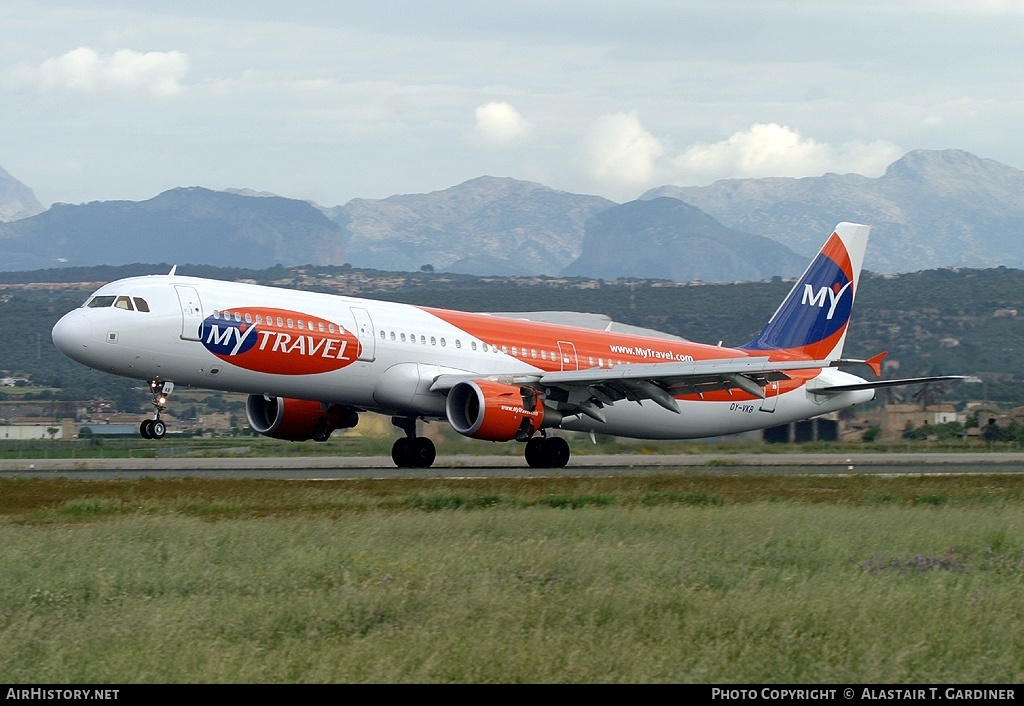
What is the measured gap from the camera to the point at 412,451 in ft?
126

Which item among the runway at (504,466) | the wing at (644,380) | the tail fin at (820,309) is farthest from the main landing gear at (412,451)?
the tail fin at (820,309)

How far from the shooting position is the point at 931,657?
38.2ft

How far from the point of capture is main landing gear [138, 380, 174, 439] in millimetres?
32250

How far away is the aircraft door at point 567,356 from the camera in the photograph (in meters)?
39.2

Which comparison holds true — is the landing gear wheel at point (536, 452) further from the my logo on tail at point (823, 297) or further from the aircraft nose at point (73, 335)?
the aircraft nose at point (73, 335)

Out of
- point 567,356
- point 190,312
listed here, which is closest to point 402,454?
point 567,356

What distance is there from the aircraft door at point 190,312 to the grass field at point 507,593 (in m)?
9.17

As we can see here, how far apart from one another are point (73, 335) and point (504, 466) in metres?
12.8

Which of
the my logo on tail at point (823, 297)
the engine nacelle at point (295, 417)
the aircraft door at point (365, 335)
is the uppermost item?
the my logo on tail at point (823, 297)

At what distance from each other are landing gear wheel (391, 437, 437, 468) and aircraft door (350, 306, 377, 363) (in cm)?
404

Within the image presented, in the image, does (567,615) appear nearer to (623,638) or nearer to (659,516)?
(623,638)

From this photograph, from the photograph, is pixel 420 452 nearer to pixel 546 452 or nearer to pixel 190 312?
pixel 546 452

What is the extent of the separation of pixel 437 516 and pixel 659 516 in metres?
3.36

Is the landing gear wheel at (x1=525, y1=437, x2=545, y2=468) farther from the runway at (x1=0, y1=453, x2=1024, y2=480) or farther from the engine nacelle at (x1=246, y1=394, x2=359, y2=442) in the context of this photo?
the engine nacelle at (x1=246, y1=394, x2=359, y2=442)
